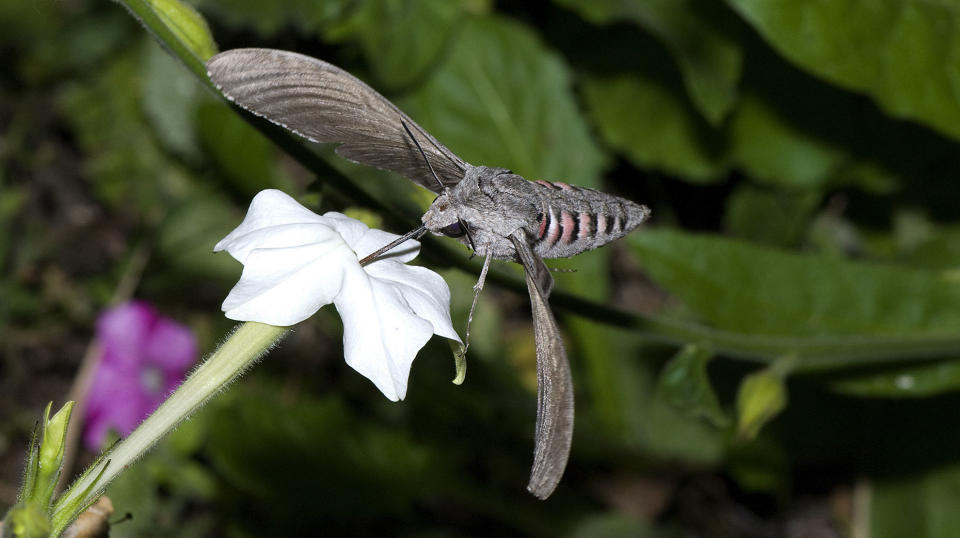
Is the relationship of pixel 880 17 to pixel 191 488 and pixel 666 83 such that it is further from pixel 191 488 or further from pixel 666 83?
pixel 191 488

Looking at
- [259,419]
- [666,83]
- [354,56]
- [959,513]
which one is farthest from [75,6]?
[959,513]

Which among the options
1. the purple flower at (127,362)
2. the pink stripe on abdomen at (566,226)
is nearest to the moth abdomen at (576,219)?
the pink stripe on abdomen at (566,226)

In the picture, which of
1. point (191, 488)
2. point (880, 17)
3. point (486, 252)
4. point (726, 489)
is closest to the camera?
point (486, 252)

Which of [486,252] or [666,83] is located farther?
[666,83]

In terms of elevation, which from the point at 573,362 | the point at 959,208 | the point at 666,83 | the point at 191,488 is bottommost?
the point at 573,362

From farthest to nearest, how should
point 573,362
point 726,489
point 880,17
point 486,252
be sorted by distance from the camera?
1. point 573,362
2. point 726,489
3. point 880,17
4. point 486,252

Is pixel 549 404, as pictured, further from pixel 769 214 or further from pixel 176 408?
pixel 769 214
